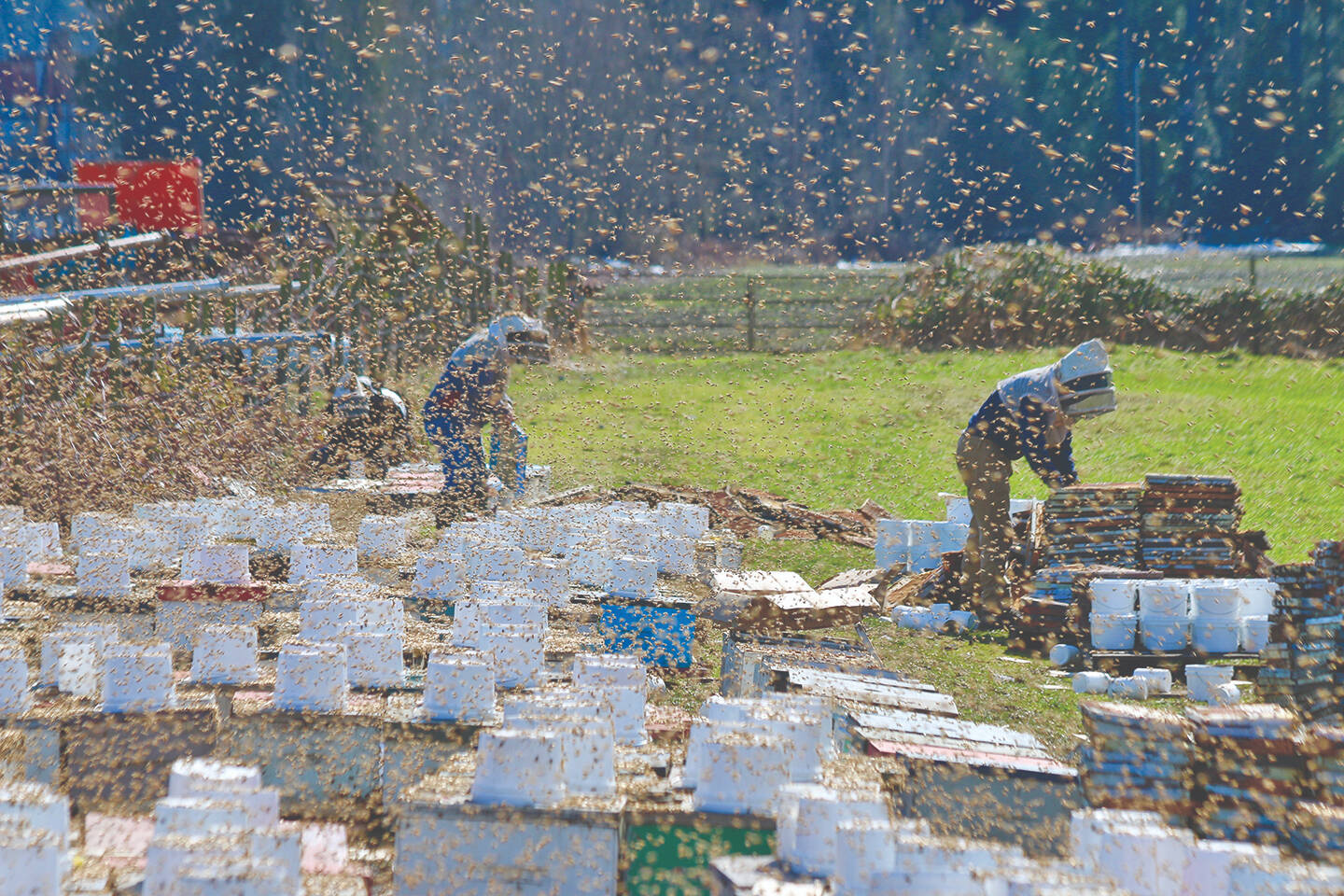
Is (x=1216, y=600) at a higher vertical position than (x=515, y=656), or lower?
lower

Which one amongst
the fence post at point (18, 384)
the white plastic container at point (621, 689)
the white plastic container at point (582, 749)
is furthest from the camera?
the fence post at point (18, 384)

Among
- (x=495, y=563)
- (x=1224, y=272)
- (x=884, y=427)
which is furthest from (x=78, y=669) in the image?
(x=1224, y=272)

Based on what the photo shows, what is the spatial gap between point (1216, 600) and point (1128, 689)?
92 centimetres

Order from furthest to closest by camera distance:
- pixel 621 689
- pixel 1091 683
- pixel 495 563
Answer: pixel 1091 683
pixel 495 563
pixel 621 689

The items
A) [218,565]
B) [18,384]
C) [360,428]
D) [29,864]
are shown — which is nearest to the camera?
[29,864]

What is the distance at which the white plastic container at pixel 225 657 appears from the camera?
416 cm

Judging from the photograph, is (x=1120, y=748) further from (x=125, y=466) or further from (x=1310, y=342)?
(x=1310, y=342)

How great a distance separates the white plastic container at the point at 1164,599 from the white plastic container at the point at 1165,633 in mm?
26

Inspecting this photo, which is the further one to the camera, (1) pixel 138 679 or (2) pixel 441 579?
(2) pixel 441 579

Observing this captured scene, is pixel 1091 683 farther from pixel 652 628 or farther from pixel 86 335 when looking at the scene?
pixel 86 335

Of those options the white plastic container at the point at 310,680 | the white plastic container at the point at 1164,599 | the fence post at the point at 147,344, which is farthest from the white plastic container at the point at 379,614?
the fence post at the point at 147,344

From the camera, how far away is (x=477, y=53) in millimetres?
35750

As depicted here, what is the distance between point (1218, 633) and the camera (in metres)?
7.11

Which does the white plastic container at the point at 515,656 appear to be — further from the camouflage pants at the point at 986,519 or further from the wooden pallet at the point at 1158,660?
the camouflage pants at the point at 986,519
